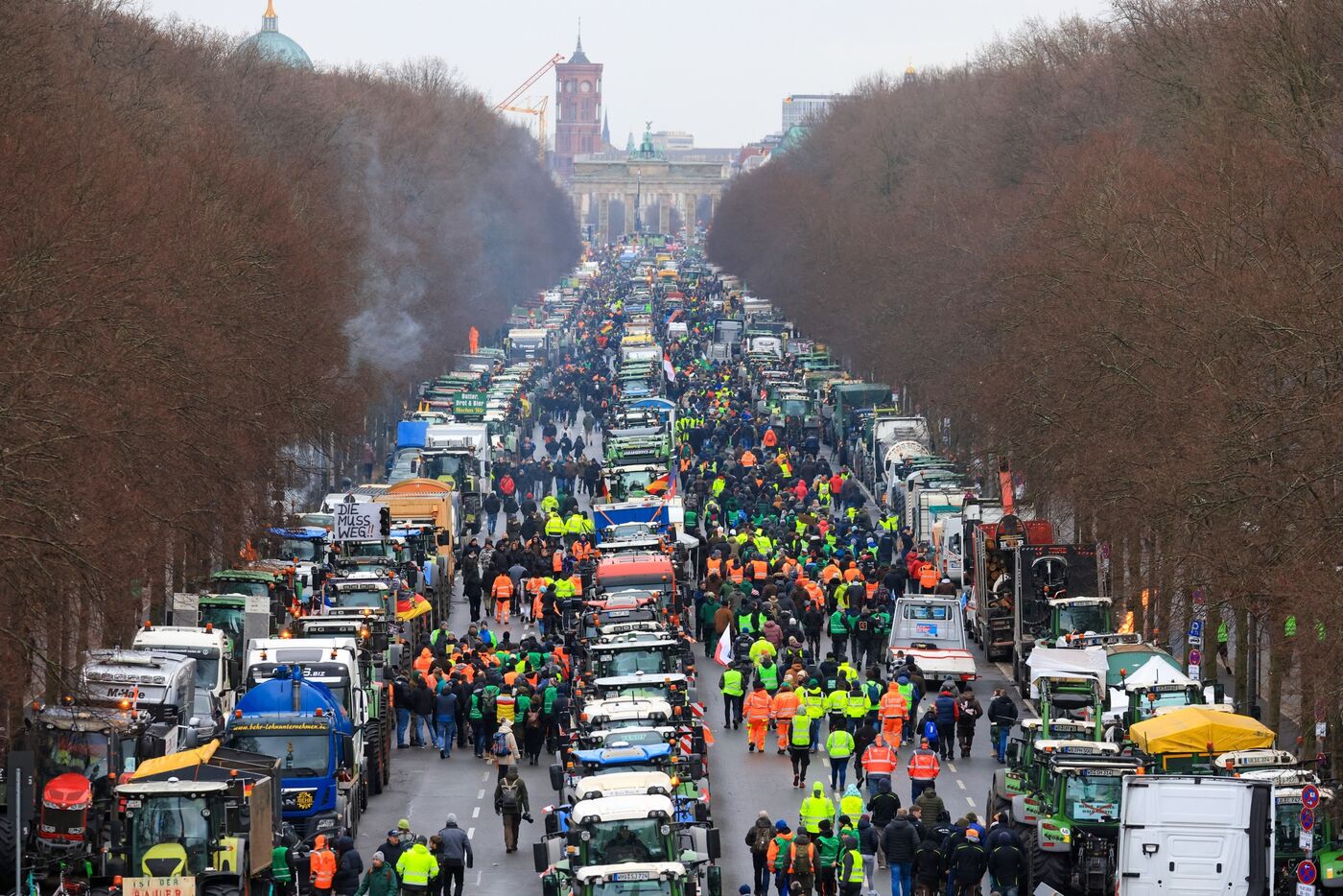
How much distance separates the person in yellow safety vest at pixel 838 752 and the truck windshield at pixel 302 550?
19.1 metres

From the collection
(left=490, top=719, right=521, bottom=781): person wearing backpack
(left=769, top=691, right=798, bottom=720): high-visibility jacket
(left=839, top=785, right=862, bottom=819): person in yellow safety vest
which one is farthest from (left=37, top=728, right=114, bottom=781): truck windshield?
(left=769, top=691, right=798, bottom=720): high-visibility jacket

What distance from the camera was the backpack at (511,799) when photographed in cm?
3016

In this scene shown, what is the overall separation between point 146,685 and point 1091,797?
1111 centimetres

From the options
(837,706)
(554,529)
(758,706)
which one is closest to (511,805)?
(837,706)

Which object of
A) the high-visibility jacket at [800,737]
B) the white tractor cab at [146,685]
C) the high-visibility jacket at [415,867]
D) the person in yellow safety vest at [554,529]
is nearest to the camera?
the high-visibility jacket at [415,867]

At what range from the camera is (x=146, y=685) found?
102 feet

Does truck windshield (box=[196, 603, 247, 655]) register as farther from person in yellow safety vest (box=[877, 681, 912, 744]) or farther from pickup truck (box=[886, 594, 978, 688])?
person in yellow safety vest (box=[877, 681, 912, 744])

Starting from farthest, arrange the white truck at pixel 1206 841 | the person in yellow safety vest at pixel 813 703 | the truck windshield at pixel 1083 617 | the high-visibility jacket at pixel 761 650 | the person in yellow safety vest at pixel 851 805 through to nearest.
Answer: the truck windshield at pixel 1083 617 → the high-visibility jacket at pixel 761 650 → the person in yellow safety vest at pixel 813 703 → the person in yellow safety vest at pixel 851 805 → the white truck at pixel 1206 841

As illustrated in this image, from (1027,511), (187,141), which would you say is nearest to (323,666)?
(1027,511)

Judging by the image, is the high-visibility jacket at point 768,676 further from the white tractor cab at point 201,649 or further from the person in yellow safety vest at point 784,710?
the white tractor cab at point 201,649

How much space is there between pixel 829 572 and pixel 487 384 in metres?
45.1

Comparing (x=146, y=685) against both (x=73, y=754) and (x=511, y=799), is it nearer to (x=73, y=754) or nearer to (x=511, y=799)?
(x=73, y=754)

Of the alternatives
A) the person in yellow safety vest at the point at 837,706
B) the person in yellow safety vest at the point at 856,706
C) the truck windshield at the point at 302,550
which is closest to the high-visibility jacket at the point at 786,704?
the person in yellow safety vest at the point at 837,706

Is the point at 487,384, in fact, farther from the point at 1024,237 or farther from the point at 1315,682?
the point at 1315,682
